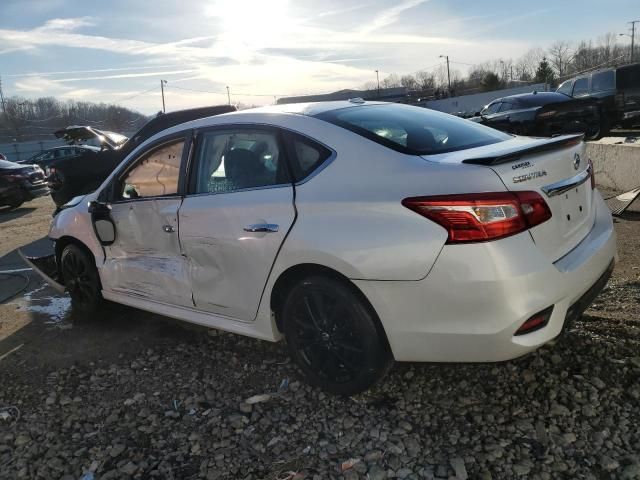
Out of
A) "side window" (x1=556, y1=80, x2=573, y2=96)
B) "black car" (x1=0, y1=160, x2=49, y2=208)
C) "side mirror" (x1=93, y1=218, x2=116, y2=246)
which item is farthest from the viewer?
"side window" (x1=556, y1=80, x2=573, y2=96)

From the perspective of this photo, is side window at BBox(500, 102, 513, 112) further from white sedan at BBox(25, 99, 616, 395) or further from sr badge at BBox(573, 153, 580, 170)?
sr badge at BBox(573, 153, 580, 170)

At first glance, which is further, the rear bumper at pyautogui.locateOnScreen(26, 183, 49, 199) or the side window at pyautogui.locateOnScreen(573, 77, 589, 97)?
the side window at pyautogui.locateOnScreen(573, 77, 589, 97)

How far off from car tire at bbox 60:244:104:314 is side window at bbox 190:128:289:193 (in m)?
1.56

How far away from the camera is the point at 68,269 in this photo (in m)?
4.77

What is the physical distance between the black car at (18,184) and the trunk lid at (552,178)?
12.6 metres

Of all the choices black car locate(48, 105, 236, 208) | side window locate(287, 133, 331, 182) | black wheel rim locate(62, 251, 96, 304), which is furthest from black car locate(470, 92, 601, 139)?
black wheel rim locate(62, 251, 96, 304)

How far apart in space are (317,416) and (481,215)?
1388 mm

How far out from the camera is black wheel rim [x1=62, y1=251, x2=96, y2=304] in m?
4.59

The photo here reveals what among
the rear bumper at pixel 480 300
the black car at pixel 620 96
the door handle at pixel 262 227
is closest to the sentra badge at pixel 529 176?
the rear bumper at pixel 480 300

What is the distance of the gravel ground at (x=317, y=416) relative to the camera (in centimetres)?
248

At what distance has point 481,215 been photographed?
2387 mm

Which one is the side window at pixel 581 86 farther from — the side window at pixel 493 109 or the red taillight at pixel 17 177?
the red taillight at pixel 17 177

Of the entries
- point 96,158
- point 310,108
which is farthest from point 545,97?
point 310,108

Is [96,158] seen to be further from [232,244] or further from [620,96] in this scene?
[620,96]
